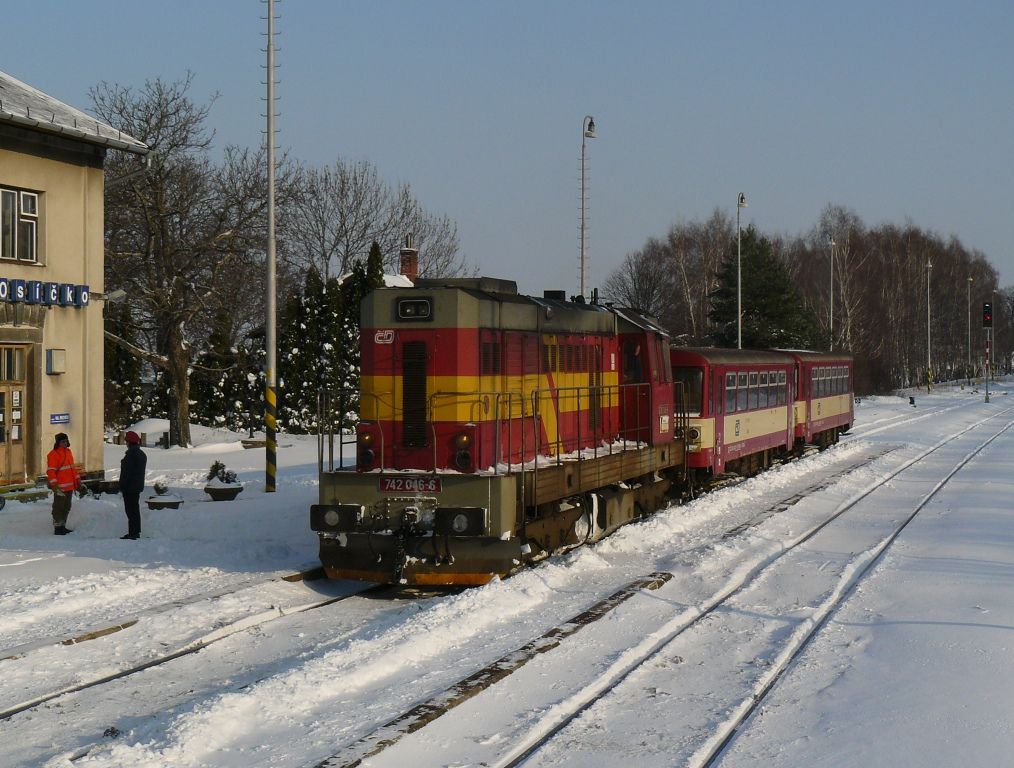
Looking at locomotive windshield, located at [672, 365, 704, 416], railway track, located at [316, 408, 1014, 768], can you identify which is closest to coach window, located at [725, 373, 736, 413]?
locomotive windshield, located at [672, 365, 704, 416]

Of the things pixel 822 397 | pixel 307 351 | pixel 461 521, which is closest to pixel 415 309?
pixel 461 521

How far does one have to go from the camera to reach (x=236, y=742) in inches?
269

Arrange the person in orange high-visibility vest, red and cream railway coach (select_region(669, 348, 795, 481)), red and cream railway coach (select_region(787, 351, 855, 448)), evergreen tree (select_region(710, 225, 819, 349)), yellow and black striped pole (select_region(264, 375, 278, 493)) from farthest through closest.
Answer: evergreen tree (select_region(710, 225, 819, 349)) < red and cream railway coach (select_region(787, 351, 855, 448)) < red and cream railway coach (select_region(669, 348, 795, 481)) < yellow and black striped pole (select_region(264, 375, 278, 493)) < the person in orange high-visibility vest

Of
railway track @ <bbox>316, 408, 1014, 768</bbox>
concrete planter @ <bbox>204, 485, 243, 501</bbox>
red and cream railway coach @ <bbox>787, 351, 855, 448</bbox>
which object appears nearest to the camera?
railway track @ <bbox>316, 408, 1014, 768</bbox>

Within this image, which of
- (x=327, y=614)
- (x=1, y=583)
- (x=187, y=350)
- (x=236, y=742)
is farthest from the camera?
(x=187, y=350)

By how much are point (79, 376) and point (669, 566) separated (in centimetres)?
1337

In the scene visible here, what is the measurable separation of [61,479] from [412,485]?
7.22 m

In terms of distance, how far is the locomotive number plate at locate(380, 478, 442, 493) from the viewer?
37.3ft

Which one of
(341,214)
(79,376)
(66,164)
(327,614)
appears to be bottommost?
(327,614)

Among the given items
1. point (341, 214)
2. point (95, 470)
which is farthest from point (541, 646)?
point (341, 214)

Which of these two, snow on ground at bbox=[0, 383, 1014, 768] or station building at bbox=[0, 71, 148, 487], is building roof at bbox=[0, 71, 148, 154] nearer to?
station building at bbox=[0, 71, 148, 487]

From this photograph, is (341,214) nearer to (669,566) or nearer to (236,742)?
(669,566)

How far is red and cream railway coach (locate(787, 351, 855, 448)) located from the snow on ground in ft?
38.3

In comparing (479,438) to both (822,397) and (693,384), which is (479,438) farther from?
(822,397)
